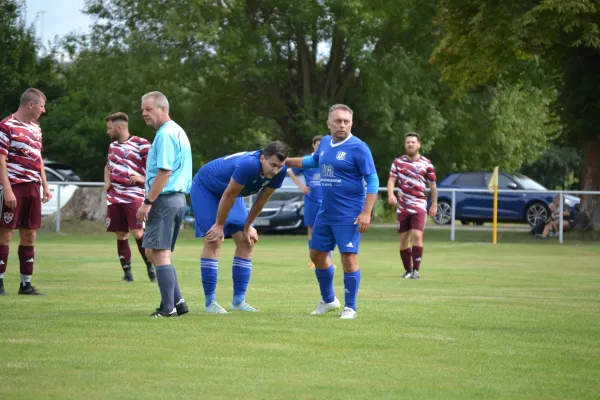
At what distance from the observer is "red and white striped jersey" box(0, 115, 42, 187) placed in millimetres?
12273

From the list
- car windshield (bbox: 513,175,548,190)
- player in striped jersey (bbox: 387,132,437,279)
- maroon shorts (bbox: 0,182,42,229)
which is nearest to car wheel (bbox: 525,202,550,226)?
car windshield (bbox: 513,175,548,190)

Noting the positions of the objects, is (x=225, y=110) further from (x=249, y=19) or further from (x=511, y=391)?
(x=511, y=391)

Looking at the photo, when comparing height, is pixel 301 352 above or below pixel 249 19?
below

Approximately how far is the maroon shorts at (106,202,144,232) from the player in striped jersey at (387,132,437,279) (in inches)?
150

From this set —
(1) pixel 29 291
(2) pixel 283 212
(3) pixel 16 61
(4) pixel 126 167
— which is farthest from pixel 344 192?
(3) pixel 16 61

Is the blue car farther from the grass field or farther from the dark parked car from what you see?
the grass field

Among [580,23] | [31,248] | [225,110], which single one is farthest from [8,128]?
[225,110]

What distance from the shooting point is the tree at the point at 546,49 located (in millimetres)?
29391

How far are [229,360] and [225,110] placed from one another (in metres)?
33.8

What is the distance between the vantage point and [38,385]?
6.56 meters

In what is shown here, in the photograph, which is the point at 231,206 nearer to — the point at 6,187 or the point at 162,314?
the point at 162,314

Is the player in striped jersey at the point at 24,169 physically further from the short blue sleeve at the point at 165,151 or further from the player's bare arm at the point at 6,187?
the short blue sleeve at the point at 165,151

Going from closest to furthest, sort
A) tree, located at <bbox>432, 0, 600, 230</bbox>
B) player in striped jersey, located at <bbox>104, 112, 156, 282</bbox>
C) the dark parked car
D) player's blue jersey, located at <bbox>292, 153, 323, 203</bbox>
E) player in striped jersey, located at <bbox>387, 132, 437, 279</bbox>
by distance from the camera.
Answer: player in striped jersey, located at <bbox>104, 112, 156, 282</bbox> → player in striped jersey, located at <bbox>387, 132, 437, 279</bbox> → player's blue jersey, located at <bbox>292, 153, 323, 203</bbox> → tree, located at <bbox>432, 0, 600, 230</bbox> → the dark parked car

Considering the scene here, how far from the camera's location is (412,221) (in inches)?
667
